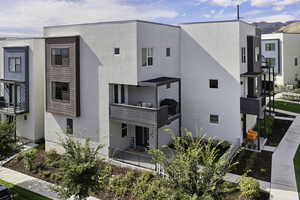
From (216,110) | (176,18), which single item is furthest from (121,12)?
(216,110)

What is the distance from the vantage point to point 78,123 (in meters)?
19.4

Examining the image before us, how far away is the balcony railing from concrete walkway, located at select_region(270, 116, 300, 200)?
7.29 metres

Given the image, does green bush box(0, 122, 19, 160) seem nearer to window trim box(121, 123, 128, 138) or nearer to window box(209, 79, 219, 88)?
window trim box(121, 123, 128, 138)

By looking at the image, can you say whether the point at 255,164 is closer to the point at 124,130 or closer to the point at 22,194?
the point at 124,130

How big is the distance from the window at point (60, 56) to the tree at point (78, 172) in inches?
371

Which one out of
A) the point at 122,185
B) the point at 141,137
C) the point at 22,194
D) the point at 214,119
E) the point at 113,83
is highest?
the point at 113,83

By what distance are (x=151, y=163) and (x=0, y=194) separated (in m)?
8.58

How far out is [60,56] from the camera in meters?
19.5

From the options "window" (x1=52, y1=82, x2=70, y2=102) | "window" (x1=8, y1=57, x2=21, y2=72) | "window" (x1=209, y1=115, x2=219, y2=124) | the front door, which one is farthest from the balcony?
"window" (x1=8, y1=57, x2=21, y2=72)

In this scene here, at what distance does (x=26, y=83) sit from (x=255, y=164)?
751 inches

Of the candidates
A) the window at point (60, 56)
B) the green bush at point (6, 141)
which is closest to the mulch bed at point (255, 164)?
the green bush at point (6, 141)

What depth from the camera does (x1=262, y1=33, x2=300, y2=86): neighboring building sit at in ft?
147

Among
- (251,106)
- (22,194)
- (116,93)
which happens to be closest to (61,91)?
(116,93)

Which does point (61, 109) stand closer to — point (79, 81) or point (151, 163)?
point (79, 81)
